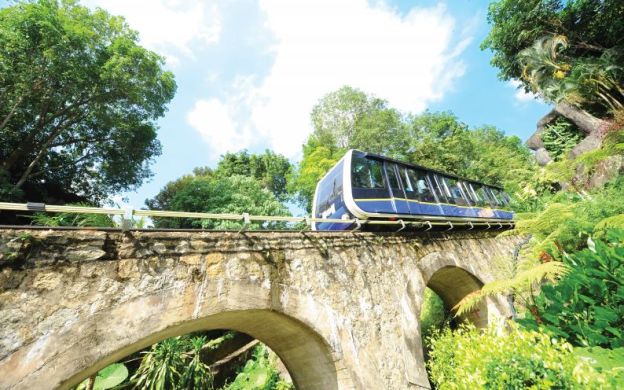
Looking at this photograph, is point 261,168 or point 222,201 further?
point 261,168

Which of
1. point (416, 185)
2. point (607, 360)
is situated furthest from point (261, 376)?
point (607, 360)

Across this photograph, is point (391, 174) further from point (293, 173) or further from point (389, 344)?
point (293, 173)

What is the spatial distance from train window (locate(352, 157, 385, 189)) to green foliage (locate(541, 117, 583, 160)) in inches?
512

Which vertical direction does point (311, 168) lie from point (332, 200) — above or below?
above

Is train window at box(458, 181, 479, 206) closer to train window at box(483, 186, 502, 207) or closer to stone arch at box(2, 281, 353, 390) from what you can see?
train window at box(483, 186, 502, 207)

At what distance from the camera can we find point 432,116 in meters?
22.8

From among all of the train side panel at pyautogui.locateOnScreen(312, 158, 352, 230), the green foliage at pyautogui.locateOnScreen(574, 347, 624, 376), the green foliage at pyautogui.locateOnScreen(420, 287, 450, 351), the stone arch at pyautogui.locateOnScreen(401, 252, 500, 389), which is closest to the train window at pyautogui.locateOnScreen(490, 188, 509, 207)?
the green foliage at pyautogui.locateOnScreen(420, 287, 450, 351)

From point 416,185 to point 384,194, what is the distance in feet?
5.91

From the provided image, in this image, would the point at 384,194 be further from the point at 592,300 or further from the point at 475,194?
the point at 475,194

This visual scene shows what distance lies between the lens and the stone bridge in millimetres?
2143

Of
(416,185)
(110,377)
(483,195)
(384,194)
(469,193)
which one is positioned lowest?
(110,377)

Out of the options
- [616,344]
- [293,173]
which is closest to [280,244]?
[616,344]

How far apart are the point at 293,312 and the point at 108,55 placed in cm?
1377

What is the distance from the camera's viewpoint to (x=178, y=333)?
10.4 ft
